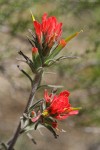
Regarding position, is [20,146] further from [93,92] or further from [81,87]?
[81,87]

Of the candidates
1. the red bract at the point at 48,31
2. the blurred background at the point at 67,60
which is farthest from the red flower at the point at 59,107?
the blurred background at the point at 67,60

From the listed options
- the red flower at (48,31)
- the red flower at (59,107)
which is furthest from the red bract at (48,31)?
the red flower at (59,107)

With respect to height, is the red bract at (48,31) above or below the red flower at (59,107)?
above

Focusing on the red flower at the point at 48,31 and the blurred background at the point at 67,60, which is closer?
the red flower at the point at 48,31

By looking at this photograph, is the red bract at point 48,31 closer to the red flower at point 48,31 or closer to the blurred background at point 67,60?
the red flower at point 48,31

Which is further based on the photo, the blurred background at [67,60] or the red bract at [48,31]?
the blurred background at [67,60]

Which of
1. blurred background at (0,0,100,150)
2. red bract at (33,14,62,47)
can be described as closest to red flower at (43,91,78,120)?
red bract at (33,14,62,47)

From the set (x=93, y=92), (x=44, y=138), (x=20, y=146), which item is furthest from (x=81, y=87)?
(x=44, y=138)

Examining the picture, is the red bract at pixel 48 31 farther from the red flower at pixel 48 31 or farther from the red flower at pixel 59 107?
the red flower at pixel 59 107

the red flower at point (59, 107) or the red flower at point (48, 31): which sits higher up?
the red flower at point (48, 31)

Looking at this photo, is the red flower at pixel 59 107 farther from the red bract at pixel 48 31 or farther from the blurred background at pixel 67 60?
the blurred background at pixel 67 60

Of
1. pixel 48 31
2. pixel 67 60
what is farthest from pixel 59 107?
pixel 67 60
